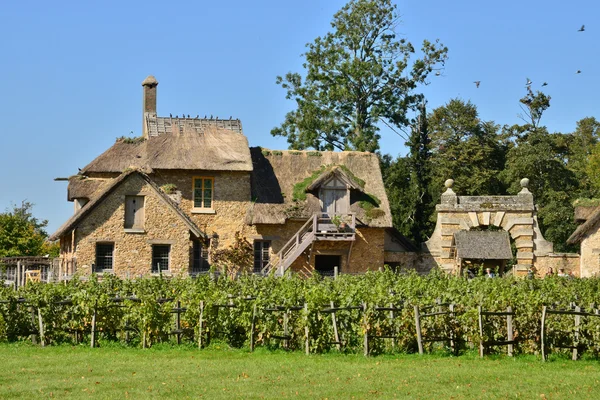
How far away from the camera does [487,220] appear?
39.3 metres

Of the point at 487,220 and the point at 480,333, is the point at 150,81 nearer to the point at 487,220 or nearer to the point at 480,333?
the point at 487,220

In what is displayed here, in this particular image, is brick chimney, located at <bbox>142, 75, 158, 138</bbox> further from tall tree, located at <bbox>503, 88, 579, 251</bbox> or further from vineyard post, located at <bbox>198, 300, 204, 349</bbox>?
vineyard post, located at <bbox>198, 300, 204, 349</bbox>

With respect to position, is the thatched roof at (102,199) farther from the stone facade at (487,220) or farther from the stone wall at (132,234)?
the stone facade at (487,220)

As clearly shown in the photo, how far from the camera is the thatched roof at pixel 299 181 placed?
131 feet

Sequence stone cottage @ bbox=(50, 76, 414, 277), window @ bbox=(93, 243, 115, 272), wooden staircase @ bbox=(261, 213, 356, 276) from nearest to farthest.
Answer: window @ bbox=(93, 243, 115, 272) → stone cottage @ bbox=(50, 76, 414, 277) → wooden staircase @ bbox=(261, 213, 356, 276)

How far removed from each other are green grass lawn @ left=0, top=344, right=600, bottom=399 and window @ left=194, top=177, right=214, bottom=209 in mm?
19812

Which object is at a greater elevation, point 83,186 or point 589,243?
point 83,186

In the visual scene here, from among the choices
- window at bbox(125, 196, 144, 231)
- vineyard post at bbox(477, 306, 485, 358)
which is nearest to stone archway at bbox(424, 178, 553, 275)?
window at bbox(125, 196, 144, 231)

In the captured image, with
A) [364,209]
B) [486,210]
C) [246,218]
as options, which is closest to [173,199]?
[246,218]

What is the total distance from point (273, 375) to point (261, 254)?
22793 mm

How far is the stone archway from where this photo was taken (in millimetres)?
39156

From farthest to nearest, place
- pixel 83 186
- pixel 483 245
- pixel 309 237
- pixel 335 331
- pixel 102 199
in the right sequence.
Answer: pixel 83 186 < pixel 309 237 < pixel 483 245 < pixel 102 199 < pixel 335 331

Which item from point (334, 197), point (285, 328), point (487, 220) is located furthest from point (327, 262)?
point (285, 328)

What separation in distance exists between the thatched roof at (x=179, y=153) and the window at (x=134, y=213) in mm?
2506
